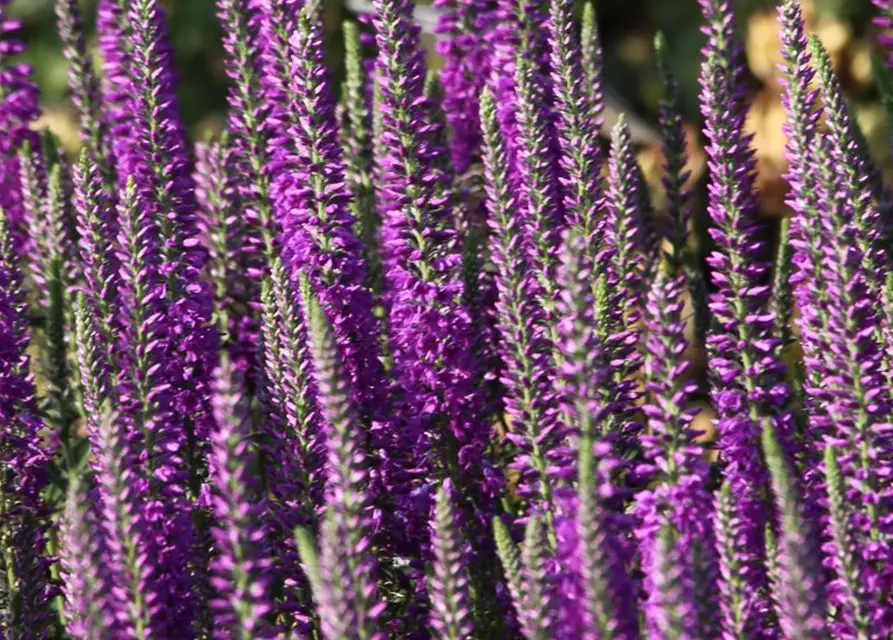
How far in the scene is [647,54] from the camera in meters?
11.6

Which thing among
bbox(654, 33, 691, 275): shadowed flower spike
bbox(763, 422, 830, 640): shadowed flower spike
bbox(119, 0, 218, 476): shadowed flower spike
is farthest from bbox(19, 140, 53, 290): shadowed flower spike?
bbox(763, 422, 830, 640): shadowed flower spike

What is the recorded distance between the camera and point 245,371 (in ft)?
15.7

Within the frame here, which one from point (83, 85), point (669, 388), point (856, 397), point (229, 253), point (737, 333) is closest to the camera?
A: point (669, 388)

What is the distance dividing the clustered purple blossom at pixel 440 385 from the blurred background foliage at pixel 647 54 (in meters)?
4.23

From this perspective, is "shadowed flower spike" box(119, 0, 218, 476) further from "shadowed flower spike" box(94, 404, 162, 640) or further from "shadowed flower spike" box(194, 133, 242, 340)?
"shadowed flower spike" box(94, 404, 162, 640)

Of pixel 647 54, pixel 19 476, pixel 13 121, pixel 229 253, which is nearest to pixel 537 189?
pixel 229 253

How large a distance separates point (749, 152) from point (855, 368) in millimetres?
835

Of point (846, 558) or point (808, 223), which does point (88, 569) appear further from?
point (808, 223)

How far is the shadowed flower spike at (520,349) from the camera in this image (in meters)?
3.56

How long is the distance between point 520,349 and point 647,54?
8.41 m

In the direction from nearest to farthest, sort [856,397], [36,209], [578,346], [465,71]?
[578,346], [856,397], [36,209], [465,71]

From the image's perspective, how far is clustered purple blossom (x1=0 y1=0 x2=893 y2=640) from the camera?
118 inches

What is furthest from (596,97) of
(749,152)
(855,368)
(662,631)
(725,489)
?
(662,631)

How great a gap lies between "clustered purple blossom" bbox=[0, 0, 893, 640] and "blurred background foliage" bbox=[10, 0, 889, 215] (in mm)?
4228
